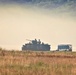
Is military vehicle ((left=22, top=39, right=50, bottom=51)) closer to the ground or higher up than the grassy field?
higher up

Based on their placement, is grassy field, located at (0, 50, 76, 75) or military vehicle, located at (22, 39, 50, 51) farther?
military vehicle, located at (22, 39, 50, 51)

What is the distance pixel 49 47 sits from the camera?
491ft

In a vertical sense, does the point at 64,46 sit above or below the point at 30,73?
above

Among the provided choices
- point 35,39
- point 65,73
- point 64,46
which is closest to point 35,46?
point 35,39

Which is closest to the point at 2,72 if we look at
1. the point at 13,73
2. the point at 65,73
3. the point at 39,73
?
the point at 13,73

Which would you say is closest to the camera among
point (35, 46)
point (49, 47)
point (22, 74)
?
point (22, 74)

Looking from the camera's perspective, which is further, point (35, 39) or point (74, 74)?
point (35, 39)

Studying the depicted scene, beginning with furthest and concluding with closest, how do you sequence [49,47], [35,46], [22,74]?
[49,47] < [35,46] < [22,74]

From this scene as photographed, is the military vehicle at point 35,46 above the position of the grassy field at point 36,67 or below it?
above

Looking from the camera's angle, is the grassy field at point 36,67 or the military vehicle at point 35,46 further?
the military vehicle at point 35,46

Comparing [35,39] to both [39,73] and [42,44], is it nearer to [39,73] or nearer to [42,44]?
[42,44]

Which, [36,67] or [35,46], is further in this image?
[35,46]

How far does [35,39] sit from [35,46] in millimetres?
3731

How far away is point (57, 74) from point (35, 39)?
121 meters
